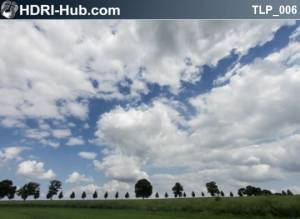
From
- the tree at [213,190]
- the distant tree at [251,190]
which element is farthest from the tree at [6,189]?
the distant tree at [251,190]

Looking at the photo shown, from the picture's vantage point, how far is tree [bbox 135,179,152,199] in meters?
175

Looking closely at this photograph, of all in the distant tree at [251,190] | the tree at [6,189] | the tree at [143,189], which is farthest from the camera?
the tree at [6,189]

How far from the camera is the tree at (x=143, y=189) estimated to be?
175125 millimetres

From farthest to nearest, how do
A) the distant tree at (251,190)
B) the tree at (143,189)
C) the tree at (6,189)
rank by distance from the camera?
1. the tree at (6,189)
2. the tree at (143,189)
3. the distant tree at (251,190)

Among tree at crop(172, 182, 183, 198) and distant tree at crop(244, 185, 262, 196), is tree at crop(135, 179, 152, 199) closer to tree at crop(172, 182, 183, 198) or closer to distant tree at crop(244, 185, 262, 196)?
tree at crop(172, 182, 183, 198)

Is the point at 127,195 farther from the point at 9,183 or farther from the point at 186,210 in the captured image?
the point at 186,210

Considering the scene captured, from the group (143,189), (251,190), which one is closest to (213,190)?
(251,190)

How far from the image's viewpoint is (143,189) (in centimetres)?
17525

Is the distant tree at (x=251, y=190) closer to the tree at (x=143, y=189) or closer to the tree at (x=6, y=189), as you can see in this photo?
the tree at (x=143, y=189)

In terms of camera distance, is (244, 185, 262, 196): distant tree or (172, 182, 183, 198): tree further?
(172, 182, 183, 198): tree

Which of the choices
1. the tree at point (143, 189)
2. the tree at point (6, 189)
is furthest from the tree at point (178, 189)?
the tree at point (6, 189)

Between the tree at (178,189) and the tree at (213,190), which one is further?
the tree at (178,189)

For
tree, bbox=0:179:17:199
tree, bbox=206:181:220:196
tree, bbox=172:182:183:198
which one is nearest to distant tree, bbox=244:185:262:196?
tree, bbox=206:181:220:196

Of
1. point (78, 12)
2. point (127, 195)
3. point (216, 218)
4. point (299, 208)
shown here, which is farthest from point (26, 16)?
point (127, 195)
